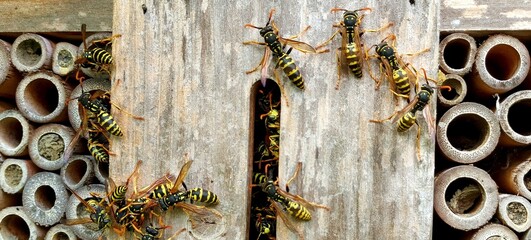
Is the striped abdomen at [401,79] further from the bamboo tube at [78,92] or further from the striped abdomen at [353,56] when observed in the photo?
the bamboo tube at [78,92]

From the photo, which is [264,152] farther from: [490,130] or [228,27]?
[490,130]

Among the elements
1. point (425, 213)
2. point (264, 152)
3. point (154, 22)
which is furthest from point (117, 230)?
point (425, 213)

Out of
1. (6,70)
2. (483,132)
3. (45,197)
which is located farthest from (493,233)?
(6,70)

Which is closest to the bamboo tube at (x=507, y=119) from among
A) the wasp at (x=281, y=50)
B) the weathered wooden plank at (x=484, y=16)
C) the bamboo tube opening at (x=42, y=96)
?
the weathered wooden plank at (x=484, y=16)

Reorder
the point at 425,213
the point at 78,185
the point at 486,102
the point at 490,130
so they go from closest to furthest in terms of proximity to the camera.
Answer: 1. the point at 425,213
2. the point at 490,130
3. the point at 486,102
4. the point at 78,185

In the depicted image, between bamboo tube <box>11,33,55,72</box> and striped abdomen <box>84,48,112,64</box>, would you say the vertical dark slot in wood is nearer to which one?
striped abdomen <box>84,48,112,64</box>

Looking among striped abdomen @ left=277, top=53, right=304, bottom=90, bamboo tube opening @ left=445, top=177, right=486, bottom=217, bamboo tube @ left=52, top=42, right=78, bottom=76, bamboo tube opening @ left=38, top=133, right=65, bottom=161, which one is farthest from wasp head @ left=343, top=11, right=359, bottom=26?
bamboo tube opening @ left=38, top=133, right=65, bottom=161
